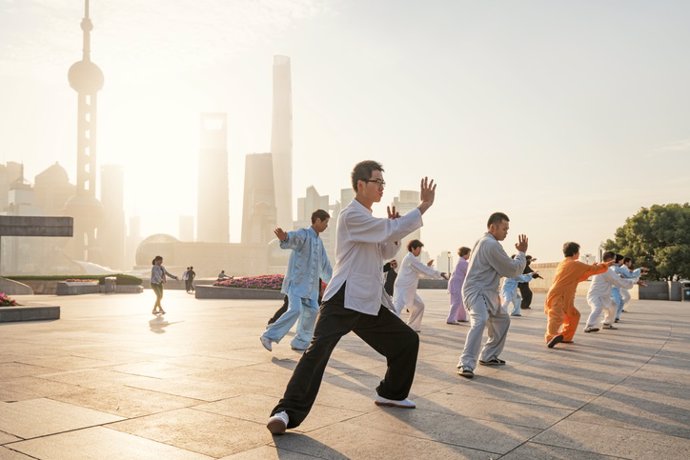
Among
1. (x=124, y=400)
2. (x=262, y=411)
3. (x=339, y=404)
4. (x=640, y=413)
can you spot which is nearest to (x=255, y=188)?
(x=124, y=400)

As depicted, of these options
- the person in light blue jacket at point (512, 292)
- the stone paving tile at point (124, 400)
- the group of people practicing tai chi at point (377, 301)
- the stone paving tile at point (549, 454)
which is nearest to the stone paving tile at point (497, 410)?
the group of people practicing tai chi at point (377, 301)

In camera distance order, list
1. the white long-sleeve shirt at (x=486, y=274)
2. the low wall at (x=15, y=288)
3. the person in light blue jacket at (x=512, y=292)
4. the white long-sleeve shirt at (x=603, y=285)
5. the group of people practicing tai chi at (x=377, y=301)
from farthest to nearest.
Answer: the low wall at (x=15, y=288) < the person in light blue jacket at (x=512, y=292) < the white long-sleeve shirt at (x=603, y=285) < the white long-sleeve shirt at (x=486, y=274) < the group of people practicing tai chi at (x=377, y=301)

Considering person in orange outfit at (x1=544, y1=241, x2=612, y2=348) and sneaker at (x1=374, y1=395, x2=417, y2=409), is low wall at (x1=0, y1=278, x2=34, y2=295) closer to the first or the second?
person in orange outfit at (x1=544, y1=241, x2=612, y2=348)

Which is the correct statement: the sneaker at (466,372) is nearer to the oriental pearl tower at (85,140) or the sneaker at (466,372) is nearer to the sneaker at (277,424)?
the sneaker at (277,424)

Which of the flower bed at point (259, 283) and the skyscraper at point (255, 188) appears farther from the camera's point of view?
the skyscraper at point (255, 188)

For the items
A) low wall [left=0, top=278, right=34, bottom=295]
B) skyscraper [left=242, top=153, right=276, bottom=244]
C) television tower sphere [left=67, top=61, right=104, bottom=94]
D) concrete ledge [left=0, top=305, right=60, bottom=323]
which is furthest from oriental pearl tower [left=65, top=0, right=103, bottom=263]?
concrete ledge [left=0, top=305, right=60, bottom=323]

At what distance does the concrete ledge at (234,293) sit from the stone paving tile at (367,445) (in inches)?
822

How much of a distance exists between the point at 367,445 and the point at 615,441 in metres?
1.56

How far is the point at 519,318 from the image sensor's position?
15.0 metres

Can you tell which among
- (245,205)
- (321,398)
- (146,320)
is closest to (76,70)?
(245,205)

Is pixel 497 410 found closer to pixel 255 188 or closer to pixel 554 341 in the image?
pixel 554 341

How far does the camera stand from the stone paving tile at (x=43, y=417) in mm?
4055

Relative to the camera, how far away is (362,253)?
15.1 feet

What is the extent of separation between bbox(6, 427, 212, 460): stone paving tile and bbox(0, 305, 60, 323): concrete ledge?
35.3 feet
